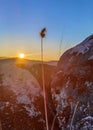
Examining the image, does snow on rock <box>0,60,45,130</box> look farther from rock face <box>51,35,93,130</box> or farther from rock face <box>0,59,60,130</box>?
rock face <box>51,35,93,130</box>

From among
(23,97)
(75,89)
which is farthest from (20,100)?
(75,89)

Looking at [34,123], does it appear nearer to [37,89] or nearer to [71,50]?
[37,89]

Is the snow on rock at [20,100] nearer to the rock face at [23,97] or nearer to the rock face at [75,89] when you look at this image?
the rock face at [23,97]

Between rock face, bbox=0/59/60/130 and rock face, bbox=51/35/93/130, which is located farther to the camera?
rock face, bbox=0/59/60/130

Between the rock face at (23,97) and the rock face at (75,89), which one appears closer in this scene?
the rock face at (75,89)

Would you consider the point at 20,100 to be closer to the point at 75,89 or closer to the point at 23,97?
the point at 23,97

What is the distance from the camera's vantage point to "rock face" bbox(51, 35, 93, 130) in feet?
18.1

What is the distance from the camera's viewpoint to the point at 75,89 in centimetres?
601

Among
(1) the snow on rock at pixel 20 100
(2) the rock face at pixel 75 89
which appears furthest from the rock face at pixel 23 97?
(2) the rock face at pixel 75 89

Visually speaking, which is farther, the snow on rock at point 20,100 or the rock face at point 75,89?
the snow on rock at point 20,100

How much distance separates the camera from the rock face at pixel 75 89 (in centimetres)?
553

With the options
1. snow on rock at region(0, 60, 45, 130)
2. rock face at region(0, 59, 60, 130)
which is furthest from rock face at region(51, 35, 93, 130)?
snow on rock at region(0, 60, 45, 130)

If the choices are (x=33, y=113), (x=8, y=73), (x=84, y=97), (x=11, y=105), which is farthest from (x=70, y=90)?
(x=8, y=73)

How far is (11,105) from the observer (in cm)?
666
